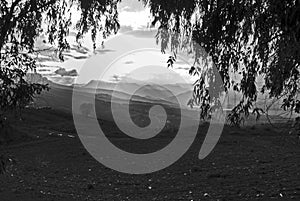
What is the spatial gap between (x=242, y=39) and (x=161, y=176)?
10.6m

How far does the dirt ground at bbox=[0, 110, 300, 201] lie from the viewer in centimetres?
1312

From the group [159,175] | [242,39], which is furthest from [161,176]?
[242,39]

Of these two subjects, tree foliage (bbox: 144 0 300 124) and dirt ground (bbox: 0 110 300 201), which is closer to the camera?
tree foliage (bbox: 144 0 300 124)

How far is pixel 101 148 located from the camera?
25.2 m

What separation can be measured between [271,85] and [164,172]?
11676mm

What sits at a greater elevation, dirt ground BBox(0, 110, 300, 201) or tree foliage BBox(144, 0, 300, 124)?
tree foliage BBox(144, 0, 300, 124)

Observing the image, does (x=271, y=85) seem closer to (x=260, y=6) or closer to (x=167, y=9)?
(x=260, y=6)

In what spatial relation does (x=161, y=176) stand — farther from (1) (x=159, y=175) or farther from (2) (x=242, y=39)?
(2) (x=242, y=39)

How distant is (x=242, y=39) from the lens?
22.2ft

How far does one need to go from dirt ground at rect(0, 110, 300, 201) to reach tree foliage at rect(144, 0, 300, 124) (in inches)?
56.7

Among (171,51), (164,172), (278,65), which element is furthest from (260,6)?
(164,172)

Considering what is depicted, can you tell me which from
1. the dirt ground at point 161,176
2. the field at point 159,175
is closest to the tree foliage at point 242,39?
the field at point 159,175

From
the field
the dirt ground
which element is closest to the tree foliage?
the field

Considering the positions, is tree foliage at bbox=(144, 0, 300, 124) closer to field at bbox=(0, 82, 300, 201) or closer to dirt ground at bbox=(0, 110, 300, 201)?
field at bbox=(0, 82, 300, 201)
